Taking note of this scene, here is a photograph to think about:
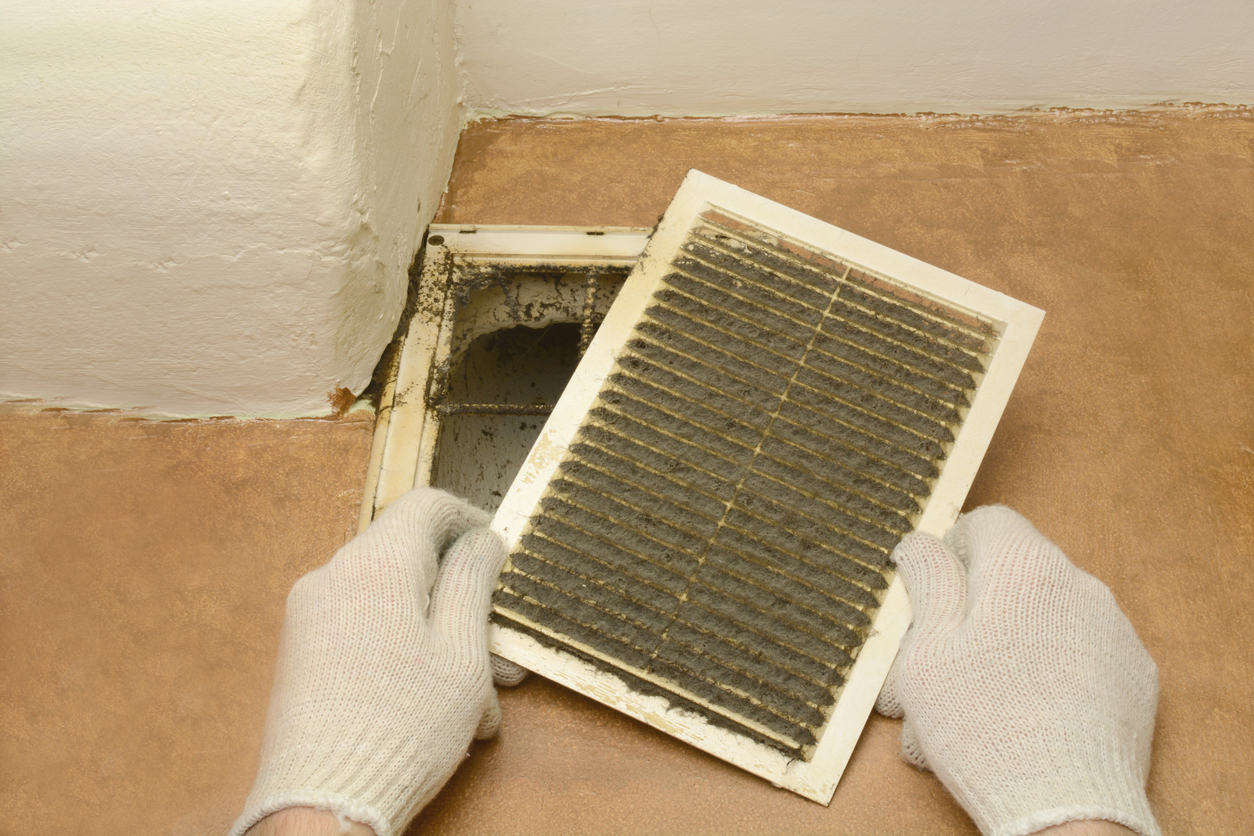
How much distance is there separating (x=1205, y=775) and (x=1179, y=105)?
55.4 inches

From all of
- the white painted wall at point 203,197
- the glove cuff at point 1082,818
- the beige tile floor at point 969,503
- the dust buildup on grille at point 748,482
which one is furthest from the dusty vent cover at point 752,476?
the white painted wall at point 203,197

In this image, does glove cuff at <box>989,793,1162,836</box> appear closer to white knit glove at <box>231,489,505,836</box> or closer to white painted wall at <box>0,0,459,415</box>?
white knit glove at <box>231,489,505,836</box>

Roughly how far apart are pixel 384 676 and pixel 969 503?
983mm

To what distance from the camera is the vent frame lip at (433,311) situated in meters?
1.41

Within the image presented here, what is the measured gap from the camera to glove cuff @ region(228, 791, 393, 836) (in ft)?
3.21

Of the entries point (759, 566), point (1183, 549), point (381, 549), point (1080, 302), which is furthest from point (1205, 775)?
point (381, 549)

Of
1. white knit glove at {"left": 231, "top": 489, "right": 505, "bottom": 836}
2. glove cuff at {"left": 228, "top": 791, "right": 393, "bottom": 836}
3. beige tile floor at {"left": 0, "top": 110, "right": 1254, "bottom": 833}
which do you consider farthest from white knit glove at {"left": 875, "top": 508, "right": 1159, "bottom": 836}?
glove cuff at {"left": 228, "top": 791, "right": 393, "bottom": 836}

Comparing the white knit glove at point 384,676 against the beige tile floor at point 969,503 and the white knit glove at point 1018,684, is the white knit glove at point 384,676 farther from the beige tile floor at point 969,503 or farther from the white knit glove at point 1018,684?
the white knit glove at point 1018,684

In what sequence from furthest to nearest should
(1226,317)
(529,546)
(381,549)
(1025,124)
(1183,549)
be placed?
(1025,124), (1226,317), (1183,549), (529,546), (381,549)

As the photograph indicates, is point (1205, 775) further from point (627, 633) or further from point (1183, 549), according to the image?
point (627, 633)

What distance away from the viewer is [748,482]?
4.29ft

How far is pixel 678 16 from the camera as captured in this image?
5.54 ft

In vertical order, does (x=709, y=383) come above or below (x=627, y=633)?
above

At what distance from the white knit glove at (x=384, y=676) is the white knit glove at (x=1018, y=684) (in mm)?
618
